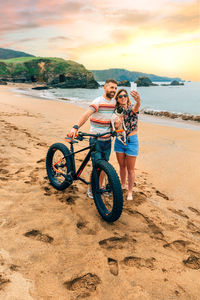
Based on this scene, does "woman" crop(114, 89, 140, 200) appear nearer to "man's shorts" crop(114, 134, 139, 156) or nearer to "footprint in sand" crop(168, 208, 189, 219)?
"man's shorts" crop(114, 134, 139, 156)

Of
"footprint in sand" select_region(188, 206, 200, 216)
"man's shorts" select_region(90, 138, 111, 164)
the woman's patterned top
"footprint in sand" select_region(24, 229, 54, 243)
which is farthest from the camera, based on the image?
"footprint in sand" select_region(188, 206, 200, 216)

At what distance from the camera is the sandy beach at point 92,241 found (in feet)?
6.65

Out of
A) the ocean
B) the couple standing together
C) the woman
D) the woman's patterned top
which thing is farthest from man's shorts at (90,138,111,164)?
the ocean

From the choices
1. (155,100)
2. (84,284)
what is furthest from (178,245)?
(155,100)

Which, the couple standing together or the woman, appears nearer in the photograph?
the couple standing together

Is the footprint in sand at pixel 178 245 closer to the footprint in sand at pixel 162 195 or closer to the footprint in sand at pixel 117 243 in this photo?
the footprint in sand at pixel 117 243

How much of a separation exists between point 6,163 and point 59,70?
104 meters

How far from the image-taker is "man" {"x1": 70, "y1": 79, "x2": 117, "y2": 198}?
324 cm

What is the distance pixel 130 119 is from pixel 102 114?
59 cm

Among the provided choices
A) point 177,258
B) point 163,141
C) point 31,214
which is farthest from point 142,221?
point 163,141

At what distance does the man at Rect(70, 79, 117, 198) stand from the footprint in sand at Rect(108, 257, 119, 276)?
1.55 m

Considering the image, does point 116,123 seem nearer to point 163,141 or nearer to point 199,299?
point 199,299

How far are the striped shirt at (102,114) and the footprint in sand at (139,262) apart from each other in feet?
6.06

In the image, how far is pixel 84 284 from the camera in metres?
2.04
